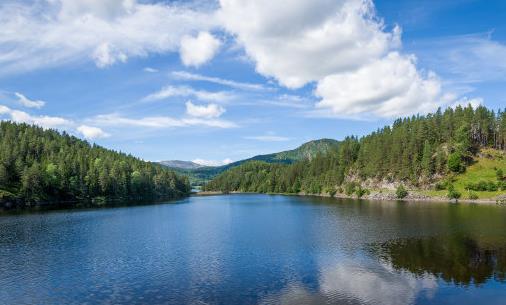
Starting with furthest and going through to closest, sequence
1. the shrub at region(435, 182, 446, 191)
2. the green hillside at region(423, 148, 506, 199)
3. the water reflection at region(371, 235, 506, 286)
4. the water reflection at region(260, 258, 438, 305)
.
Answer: the shrub at region(435, 182, 446, 191), the green hillside at region(423, 148, 506, 199), the water reflection at region(371, 235, 506, 286), the water reflection at region(260, 258, 438, 305)

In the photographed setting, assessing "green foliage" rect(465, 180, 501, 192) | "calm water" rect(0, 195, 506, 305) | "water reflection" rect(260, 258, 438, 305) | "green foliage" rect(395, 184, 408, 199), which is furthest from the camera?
"green foliage" rect(395, 184, 408, 199)

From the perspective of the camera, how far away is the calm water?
42.1 m

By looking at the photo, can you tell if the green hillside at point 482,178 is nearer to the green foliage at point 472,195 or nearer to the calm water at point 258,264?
the green foliage at point 472,195

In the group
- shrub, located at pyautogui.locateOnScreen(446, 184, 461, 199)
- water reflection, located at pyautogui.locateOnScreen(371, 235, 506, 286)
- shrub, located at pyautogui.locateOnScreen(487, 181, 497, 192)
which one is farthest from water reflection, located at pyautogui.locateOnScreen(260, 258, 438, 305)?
shrub, located at pyautogui.locateOnScreen(487, 181, 497, 192)

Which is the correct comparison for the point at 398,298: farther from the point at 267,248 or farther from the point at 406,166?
the point at 406,166

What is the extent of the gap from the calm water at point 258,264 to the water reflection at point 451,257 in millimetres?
157

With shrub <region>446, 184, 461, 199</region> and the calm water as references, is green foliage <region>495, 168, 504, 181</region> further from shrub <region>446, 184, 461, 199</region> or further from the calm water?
the calm water

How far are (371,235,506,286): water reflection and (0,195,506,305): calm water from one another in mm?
157

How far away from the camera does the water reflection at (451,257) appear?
49.8 meters

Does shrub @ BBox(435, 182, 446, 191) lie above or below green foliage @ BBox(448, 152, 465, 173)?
below

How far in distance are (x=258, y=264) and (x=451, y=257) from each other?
3060cm

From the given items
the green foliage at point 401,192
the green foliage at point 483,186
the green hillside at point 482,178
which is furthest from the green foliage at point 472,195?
the green foliage at point 401,192

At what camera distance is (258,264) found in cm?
5578

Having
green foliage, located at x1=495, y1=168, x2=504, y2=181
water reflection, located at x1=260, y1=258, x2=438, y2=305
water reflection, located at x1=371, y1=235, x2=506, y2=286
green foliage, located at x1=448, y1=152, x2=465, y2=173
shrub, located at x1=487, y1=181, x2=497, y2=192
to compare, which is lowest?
water reflection, located at x1=260, y1=258, x2=438, y2=305
